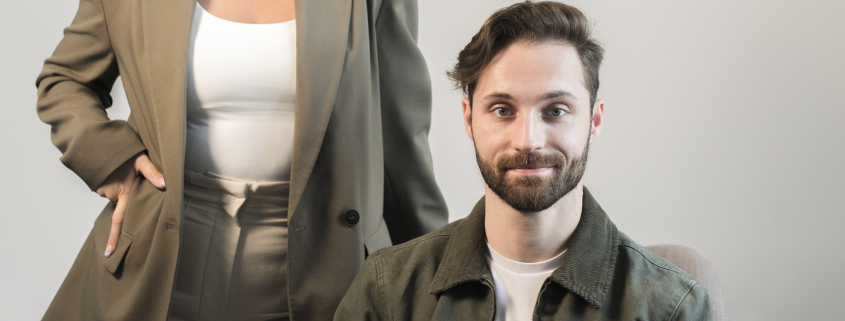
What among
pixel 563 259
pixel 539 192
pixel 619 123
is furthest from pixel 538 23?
pixel 619 123

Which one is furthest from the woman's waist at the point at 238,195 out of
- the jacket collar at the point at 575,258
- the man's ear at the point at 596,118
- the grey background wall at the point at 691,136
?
the grey background wall at the point at 691,136

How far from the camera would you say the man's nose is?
1.29 meters

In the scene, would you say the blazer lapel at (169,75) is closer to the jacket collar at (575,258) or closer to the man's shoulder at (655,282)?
the jacket collar at (575,258)

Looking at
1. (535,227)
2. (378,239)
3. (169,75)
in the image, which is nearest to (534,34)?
(535,227)

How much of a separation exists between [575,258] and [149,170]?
36.1 inches

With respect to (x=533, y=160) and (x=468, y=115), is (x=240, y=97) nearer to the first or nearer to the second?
(x=468, y=115)

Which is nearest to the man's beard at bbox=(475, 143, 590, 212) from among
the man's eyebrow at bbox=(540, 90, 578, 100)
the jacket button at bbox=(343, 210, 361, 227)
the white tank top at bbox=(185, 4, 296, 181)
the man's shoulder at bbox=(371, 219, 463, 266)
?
the man's eyebrow at bbox=(540, 90, 578, 100)

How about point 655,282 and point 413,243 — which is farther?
point 413,243

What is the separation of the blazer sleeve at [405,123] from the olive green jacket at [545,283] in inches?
9.3

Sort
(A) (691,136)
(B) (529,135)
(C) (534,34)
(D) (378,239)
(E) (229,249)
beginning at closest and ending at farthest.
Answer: (B) (529,135), (C) (534,34), (E) (229,249), (D) (378,239), (A) (691,136)

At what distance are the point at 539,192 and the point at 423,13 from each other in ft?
5.44

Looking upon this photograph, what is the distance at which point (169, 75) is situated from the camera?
57.1 inches

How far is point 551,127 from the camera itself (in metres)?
1.32

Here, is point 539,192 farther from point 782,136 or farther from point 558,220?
point 782,136
